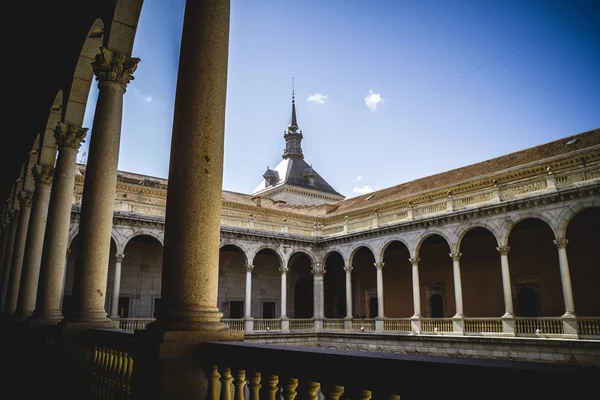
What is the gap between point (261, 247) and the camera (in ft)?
83.2

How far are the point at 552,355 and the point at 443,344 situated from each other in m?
4.53

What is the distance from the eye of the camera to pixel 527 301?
20922 millimetres

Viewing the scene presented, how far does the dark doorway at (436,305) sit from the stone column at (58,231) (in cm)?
2088

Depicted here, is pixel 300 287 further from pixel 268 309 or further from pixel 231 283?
pixel 231 283

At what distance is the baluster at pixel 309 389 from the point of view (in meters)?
2.28

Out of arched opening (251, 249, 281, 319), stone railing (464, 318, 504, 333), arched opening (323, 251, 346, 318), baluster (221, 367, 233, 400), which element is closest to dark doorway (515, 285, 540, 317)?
stone railing (464, 318, 504, 333)

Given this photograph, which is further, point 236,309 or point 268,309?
point 268,309

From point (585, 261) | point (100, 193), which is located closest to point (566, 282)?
point (585, 261)

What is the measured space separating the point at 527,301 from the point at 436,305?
4.98 m

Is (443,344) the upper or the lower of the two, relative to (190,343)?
lower

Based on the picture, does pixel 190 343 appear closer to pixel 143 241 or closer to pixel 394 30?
pixel 394 30

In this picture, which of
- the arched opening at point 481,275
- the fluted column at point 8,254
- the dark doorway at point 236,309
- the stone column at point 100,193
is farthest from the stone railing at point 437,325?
the stone column at point 100,193

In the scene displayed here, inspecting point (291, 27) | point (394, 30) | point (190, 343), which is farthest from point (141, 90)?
point (190, 343)

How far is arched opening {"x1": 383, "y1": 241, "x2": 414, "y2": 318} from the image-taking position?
85.6 feet
